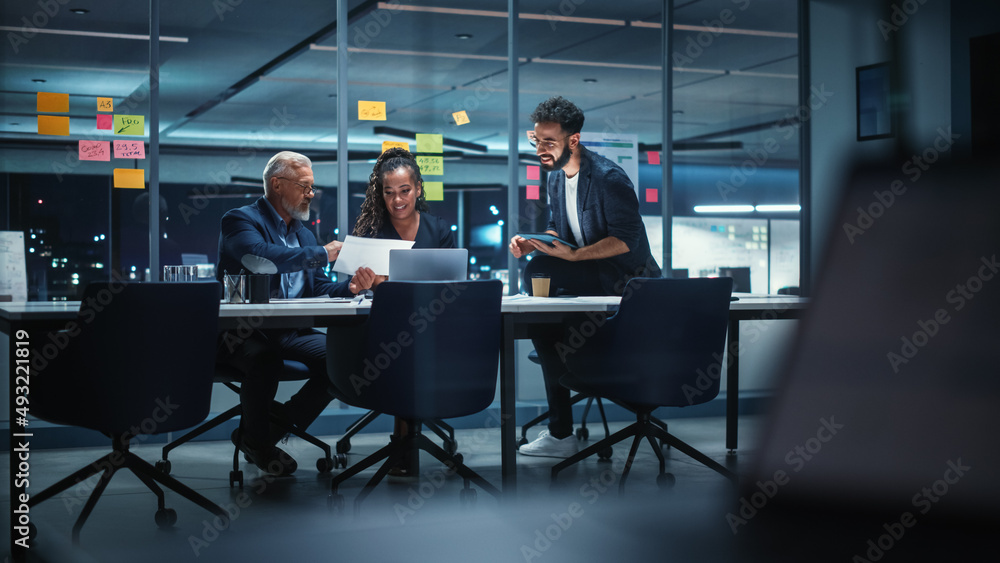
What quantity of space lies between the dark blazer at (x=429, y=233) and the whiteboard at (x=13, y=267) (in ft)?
7.15

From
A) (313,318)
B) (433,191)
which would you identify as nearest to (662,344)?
(313,318)

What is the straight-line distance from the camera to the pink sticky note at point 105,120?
4297mm

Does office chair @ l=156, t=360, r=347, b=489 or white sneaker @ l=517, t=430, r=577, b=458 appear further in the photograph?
white sneaker @ l=517, t=430, r=577, b=458

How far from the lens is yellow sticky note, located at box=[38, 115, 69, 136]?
14.0ft

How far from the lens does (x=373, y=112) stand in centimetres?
482

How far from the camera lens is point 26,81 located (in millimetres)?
4527

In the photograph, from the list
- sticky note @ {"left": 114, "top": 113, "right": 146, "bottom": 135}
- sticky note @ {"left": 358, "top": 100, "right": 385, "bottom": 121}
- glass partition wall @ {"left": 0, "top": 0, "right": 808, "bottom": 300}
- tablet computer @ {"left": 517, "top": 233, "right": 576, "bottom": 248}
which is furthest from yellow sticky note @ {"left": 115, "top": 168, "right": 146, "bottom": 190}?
tablet computer @ {"left": 517, "top": 233, "right": 576, "bottom": 248}

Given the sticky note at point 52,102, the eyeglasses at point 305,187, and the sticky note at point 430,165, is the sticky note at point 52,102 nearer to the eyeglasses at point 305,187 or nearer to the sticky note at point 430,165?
the eyeglasses at point 305,187

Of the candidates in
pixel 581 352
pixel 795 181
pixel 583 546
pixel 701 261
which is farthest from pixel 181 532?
pixel 795 181

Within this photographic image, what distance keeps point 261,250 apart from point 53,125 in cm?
198

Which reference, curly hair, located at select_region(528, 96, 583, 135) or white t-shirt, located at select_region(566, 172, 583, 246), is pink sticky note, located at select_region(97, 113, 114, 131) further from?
white t-shirt, located at select_region(566, 172, 583, 246)

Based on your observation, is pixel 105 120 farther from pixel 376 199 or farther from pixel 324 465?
pixel 324 465

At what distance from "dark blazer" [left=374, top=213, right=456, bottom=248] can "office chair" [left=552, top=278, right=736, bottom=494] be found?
0.94 metres

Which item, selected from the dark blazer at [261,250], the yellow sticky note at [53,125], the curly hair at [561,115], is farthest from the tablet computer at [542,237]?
the yellow sticky note at [53,125]
